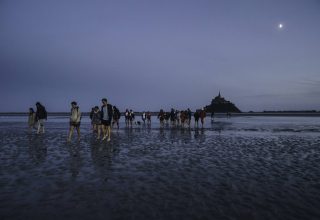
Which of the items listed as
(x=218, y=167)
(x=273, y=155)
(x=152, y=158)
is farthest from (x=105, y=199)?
(x=273, y=155)

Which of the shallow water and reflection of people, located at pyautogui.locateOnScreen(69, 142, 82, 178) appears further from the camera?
reflection of people, located at pyautogui.locateOnScreen(69, 142, 82, 178)

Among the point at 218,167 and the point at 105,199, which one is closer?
the point at 105,199

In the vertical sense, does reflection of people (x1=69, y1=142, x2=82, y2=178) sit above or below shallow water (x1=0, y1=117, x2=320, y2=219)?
above

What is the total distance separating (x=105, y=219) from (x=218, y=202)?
2.21 meters

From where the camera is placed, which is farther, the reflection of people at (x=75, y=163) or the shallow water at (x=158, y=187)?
the reflection of people at (x=75, y=163)

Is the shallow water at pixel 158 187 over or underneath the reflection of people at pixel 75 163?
underneath

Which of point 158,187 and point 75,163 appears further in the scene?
point 75,163

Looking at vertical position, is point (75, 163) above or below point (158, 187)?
above

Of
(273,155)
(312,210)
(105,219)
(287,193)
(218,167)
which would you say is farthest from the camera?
(273,155)

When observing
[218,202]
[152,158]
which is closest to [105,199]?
[218,202]

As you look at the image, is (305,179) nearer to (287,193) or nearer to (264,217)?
(287,193)

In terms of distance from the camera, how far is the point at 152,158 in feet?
35.6

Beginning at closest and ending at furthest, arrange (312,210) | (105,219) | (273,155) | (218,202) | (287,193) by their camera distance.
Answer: (105,219)
(312,210)
(218,202)
(287,193)
(273,155)

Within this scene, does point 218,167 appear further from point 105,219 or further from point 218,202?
point 105,219
